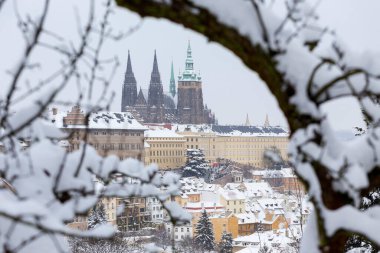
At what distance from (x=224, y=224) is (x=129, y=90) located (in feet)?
116

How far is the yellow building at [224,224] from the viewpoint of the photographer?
26956 mm

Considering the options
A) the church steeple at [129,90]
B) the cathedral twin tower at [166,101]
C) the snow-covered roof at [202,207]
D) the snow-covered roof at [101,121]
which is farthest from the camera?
the cathedral twin tower at [166,101]

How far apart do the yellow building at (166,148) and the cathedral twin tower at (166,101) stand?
21.8ft

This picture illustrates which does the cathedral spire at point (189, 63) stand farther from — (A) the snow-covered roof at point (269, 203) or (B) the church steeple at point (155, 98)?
(A) the snow-covered roof at point (269, 203)

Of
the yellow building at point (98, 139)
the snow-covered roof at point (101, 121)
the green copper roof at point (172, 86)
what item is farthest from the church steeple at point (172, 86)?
the yellow building at point (98, 139)

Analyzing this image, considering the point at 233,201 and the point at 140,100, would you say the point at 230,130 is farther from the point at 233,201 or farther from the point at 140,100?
the point at 233,201

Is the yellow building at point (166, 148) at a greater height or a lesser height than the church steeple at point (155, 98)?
lesser

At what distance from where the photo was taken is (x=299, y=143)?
0.97 m

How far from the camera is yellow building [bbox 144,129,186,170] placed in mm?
→ 51875

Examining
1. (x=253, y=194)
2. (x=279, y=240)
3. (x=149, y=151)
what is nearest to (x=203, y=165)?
(x=149, y=151)

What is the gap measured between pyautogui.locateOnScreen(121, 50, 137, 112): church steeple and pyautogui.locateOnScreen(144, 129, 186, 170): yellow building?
8.25 m

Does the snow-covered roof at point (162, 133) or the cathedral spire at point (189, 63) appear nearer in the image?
the snow-covered roof at point (162, 133)

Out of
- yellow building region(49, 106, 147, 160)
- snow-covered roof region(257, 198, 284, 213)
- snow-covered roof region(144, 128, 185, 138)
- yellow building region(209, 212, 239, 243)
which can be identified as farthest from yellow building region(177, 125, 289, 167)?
yellow building region(49, 106, 147, 160)

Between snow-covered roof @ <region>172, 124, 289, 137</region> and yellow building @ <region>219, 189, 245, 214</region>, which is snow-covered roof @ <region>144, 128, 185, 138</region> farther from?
yellow building @ <region>219, 189, 245, 214</region>
